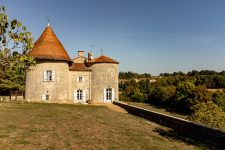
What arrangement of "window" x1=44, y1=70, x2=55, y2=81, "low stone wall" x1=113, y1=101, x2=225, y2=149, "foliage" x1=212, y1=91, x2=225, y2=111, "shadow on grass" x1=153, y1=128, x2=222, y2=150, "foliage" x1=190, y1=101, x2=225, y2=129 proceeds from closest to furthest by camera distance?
"low stone wall" x1=113, y1=101, x2=225, y2=149 < "shadow on grass" x1=153, y1=128, x2=222, y2=150 < "foliage" x1=190, y1=101, x2=225, y2=129 < "window" x1=44, y1=70, x2=55, y2=81 < "foliage" x1=212, y1=91, x2=225, y2=111

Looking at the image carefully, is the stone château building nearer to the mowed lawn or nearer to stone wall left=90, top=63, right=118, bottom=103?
stone wall left=90, top=63, right=118, bottom=103

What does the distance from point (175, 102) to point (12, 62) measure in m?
37.1

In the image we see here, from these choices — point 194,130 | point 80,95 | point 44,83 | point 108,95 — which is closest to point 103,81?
point 108,95

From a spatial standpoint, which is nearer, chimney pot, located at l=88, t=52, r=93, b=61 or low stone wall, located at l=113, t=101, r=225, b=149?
low stone wall, located at l=113, t=101, r=225, b=149

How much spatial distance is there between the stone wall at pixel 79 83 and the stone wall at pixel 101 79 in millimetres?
508

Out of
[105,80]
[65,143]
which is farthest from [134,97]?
[65,143]

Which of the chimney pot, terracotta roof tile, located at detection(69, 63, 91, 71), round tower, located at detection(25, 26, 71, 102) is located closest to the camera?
round tower, located at detection(25, 26, 71, 102)

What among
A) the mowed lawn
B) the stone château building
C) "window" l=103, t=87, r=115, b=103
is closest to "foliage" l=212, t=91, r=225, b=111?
the stone château building

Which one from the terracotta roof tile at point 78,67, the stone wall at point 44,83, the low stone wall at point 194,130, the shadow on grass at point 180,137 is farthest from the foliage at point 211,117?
the terracotta roof tile at point 78,67

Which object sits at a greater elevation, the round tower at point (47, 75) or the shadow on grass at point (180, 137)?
the round tower at point (47, 75)

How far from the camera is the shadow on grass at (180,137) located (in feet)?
31.6

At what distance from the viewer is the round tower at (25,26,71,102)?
2303 centimetres

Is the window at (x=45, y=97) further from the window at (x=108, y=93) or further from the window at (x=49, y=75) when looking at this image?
the window at (x=108, y=93)

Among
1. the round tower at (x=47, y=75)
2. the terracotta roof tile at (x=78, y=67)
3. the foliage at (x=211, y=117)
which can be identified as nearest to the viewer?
the foliage at (x=211, y=117)
